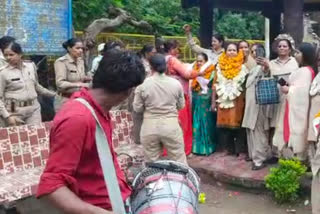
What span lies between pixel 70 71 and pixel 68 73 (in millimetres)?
32

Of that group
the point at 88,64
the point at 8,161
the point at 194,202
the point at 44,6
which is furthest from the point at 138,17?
the point at 194,202

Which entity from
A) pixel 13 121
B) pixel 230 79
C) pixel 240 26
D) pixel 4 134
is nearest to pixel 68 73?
pixel 13 121

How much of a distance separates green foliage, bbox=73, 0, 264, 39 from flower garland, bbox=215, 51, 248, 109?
6.04 metres

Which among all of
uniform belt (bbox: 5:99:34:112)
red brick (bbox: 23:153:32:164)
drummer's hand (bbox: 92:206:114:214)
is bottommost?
red brick (bbox: 23:153:32:164)

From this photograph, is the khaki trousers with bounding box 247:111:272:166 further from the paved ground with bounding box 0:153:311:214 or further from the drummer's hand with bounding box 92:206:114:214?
the drummer's hand with bounding box 92:206:114:214

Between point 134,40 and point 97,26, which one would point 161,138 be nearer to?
point 97,26

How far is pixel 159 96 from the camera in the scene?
17.2 feet

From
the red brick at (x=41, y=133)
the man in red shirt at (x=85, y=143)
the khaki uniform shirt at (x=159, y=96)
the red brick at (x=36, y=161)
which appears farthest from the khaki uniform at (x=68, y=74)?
the man in red shirt at (x=85, y=143)

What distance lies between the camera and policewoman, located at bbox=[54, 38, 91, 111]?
5.54m

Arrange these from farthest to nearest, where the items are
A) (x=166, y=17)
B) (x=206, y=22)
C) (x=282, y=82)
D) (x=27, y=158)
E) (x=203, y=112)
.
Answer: (x=166, y=17)
(x=206, y=22)
(x=203, y=112)
(x=282, y=82)
(x=27, y=158)

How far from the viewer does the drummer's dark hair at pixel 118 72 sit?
6.44ft

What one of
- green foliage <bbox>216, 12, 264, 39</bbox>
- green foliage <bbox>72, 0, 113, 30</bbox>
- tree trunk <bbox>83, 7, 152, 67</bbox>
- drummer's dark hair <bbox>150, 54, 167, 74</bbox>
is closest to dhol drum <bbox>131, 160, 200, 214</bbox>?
drummer's dark hair <bbox>150, 54, 167, 74</bbox>

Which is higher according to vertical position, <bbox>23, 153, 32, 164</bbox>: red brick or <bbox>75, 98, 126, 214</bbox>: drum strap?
<bbox>75, 98, 126, 214</bbox>: drum strap

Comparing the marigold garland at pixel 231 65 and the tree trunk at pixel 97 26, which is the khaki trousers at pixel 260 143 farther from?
the tree trunk at pixel 97 26
